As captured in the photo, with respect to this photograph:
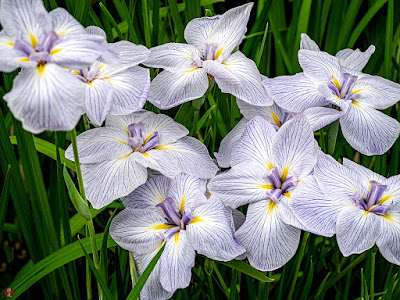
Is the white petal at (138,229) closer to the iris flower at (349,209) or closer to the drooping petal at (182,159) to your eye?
the drooping petal at (182,159)

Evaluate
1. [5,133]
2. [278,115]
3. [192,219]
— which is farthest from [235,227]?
[5,133]

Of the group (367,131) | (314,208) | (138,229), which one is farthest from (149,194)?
(367,131)

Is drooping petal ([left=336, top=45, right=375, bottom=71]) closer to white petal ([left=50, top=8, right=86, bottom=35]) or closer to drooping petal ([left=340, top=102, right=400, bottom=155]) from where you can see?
drooping petal ([left=340, top=102, right=400, bottom=155])

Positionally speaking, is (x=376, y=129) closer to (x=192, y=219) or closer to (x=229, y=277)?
(x=192, y=219)

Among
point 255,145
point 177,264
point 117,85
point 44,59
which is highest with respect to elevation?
point 44,59

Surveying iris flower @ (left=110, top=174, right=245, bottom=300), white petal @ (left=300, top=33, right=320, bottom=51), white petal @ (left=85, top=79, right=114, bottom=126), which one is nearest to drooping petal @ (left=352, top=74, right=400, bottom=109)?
white petal @ (left=300, top=33, right=320, bottom=51)

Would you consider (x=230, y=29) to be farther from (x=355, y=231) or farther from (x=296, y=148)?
(x=355, y=231)

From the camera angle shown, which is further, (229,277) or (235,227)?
(229,277)
